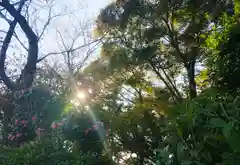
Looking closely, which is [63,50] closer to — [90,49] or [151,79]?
[90,49]

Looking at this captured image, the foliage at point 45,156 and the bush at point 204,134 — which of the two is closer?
the bush at point 204,134

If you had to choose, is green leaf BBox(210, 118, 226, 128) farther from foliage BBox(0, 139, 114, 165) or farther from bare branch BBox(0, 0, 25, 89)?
bare branch BBox(0, 0, 25, 89)

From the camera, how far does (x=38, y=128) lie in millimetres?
4965

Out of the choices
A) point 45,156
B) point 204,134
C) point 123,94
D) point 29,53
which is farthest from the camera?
point 29,53

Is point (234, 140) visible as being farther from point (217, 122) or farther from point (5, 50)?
point (5, 50)

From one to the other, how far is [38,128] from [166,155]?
436 centimetres

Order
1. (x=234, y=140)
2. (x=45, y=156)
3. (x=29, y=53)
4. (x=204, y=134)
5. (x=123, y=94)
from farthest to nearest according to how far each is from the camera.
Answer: (x=29, y=53), (x=123, y=94), (x=45, y=156), (x=204, y=134), (x=234, y=140)

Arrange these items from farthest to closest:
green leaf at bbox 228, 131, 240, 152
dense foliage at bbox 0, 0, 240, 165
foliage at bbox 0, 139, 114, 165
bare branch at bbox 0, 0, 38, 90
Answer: bare branch at bbox 0, 0, 38, 90
dense foliage at bbox 0, 0, 240, 165
foliage at bbox 0, 139, 114, 165
green leaf at bbox 228, 131, 240, 152

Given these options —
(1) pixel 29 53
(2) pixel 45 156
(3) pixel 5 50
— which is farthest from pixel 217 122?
(3) pixel 5 50

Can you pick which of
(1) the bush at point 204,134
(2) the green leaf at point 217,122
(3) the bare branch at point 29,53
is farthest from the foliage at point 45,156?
(3) the bare branch at point 29,53

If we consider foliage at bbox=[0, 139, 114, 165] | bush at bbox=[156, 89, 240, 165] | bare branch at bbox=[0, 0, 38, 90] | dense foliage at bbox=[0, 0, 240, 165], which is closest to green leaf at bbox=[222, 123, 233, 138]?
bush at bbox=[156, 89, 240, 165]

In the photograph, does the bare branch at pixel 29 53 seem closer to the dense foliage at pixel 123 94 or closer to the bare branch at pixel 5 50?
the bare branch at pixel 5 50

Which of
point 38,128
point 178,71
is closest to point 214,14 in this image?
point 178,71

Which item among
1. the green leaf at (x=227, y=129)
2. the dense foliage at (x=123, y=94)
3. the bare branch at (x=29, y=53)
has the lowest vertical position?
the green leaf at (x=227, y=129)
